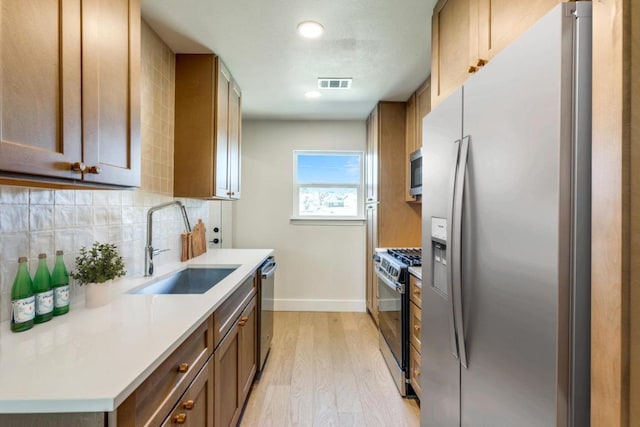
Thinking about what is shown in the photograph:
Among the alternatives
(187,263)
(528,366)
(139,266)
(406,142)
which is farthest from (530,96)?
(406,142)

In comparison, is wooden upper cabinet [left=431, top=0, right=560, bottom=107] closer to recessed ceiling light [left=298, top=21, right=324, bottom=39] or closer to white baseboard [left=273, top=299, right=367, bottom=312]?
recessed ceiling light [left=298, top=21, right=324, bottom=39]

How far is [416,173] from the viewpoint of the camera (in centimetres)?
281

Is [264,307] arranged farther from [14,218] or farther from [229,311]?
[14,218]

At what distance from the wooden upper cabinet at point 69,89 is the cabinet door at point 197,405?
2.68ft

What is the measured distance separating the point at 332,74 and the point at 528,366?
251cm

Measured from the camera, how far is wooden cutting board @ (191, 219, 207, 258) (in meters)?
→ 2.65

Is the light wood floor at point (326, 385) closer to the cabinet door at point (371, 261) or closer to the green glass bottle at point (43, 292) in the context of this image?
the cabinet door at point (371, 261)

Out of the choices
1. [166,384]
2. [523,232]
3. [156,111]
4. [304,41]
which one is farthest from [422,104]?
[166,384]

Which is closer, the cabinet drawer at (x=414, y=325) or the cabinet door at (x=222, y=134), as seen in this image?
the cabinet drawer at (x=414, y=325)

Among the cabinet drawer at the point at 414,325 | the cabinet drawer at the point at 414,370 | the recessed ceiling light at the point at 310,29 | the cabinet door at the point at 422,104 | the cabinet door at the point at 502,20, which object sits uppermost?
the recessed ceiling light at the point at 310,29

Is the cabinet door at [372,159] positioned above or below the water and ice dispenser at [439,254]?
above

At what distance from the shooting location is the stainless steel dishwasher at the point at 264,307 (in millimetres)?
2377

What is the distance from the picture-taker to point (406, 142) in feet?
10.9

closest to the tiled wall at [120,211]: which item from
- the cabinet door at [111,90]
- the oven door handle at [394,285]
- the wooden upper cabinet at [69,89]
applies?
the wooden upper cabinet at [69,89]
